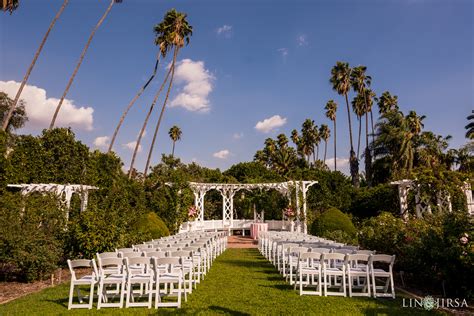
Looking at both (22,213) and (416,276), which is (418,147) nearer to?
(416,276)

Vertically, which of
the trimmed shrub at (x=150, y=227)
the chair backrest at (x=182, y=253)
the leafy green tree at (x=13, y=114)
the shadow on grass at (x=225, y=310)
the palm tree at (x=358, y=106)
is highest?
the palm tree at (x=358, y=106)

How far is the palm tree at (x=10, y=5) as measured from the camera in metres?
16.2

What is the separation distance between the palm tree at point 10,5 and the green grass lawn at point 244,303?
1501 cm

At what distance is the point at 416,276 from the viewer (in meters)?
7.71

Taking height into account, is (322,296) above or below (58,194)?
below

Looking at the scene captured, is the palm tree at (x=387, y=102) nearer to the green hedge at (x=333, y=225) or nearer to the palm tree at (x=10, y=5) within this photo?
the green hedge at (x=333, y=225)

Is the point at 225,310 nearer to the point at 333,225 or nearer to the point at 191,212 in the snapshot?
the point at 333,225

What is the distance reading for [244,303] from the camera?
18.6ft

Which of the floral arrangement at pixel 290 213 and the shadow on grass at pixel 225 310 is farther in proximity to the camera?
the floral arrangement at pixel 290 213

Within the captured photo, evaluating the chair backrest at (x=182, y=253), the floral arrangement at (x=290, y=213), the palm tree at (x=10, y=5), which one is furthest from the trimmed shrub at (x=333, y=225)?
the palm tree at (x=10, y=5)

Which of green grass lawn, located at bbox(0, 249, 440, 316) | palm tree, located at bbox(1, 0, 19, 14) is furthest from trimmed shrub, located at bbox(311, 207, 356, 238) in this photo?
palm tree, located at bbox(1, 0, 19, 14)

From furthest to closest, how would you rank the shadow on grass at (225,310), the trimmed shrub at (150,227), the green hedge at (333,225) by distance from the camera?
the green hedge at (333,225) < the trimmed shrub at (150,227) < the shadow on grass at (225,310)

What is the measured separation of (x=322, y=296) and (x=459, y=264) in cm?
244

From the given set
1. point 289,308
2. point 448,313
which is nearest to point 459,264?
point 448,313
